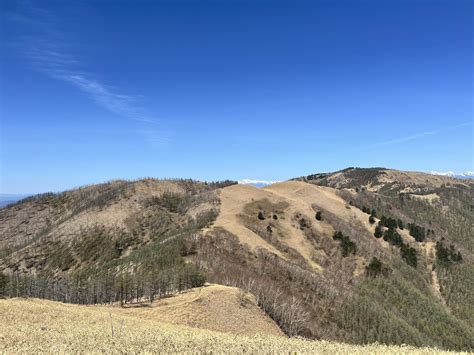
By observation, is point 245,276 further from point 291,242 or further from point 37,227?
point 37,227

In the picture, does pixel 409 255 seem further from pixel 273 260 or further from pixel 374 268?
pixel 273 260

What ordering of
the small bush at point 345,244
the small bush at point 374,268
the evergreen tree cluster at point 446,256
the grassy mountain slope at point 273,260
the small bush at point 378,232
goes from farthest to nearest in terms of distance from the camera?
the small bush at point 378,232
the evergreen tree cluster at point 446,256
the small bush at point 345,244
the small bush at point 374,268
the grassy mountain slope at point 273,260

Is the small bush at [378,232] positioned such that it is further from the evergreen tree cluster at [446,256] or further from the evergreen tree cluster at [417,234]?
the evergreen tree cluster at [446,256]

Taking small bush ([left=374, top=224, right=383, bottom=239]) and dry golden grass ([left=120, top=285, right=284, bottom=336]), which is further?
small bush ([left=374, top=224, right=383, bottom=239])

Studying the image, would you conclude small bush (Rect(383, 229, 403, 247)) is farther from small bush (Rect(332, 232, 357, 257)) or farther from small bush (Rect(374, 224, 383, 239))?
small bush (Rect(332, 232, 357, 257))

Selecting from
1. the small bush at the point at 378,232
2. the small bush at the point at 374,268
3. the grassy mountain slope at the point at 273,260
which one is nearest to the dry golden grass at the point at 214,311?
the grassy mountain slope at the point at 273,260

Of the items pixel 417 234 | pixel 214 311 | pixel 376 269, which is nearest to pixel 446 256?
pixel 417 234

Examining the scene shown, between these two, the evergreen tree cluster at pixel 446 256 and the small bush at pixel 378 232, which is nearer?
the evergreen tree cluster at pixel 446 256

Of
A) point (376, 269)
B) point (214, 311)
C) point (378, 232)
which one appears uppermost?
point (378, 232)

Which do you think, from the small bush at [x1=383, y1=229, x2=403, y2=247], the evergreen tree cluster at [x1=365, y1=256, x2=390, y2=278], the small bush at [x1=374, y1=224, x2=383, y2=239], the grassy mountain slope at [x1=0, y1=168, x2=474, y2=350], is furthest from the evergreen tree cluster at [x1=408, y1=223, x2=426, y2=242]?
the evergreen tree cluster at [x1=365, y1=256, x2=390, y2=278]

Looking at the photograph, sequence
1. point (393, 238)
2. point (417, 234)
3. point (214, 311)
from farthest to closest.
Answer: point (417, 234) → point (393, 238) → point (214, 311)

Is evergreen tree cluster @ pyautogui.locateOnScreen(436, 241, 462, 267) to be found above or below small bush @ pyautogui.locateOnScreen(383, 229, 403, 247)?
below

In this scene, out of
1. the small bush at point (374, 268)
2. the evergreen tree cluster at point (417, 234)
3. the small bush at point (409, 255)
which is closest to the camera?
the small bush at point (374, 268)

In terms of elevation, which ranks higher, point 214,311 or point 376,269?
point 214,311
